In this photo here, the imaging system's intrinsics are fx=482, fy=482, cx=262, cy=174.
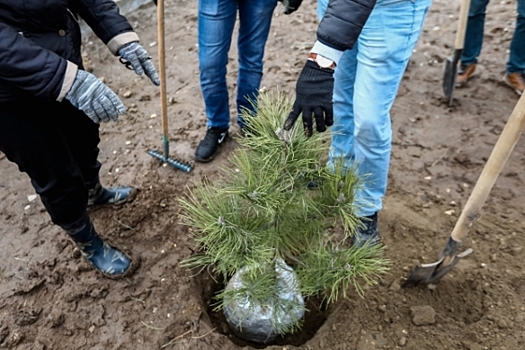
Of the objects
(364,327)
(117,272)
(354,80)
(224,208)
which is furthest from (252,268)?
(354,80)

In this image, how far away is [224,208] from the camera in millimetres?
1555

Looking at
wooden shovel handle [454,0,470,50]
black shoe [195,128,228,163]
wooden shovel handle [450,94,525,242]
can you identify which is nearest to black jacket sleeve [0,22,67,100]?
black shoe [195,128,228,163]

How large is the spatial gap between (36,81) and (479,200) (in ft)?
4.97

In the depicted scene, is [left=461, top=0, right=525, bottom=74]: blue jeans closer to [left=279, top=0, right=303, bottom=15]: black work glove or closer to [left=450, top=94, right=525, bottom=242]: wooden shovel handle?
[left=279, top=0, right=303, bottom=15]: black work glove

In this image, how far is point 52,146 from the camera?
64.4 inches

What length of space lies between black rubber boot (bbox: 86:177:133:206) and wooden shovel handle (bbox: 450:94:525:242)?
153 centimetres

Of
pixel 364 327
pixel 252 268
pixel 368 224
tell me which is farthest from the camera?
pixel 368 224

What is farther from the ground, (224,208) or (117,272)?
(224,208)

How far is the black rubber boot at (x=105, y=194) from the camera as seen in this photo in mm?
2260

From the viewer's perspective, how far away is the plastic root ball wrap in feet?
5.58

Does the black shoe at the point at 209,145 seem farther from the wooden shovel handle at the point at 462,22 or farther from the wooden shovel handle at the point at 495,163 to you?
the wooden shovel handle at the point at 462,22

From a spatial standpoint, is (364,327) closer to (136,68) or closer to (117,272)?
(117,272)

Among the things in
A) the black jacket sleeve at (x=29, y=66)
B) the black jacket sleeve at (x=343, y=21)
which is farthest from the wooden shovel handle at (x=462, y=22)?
the black jacket sleeve at (x=29, y=66)

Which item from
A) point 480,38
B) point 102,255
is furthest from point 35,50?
point 480,38
